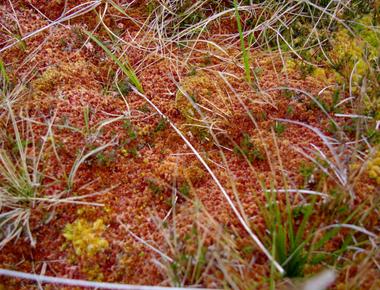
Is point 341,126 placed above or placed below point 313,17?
below

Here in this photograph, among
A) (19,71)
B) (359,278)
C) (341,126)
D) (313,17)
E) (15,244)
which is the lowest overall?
(15,244)

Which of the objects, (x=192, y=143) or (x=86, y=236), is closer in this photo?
(x=86, y=236)

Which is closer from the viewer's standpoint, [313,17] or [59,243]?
[59,243]

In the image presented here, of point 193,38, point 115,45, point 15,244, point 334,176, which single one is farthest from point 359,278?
point 115,45

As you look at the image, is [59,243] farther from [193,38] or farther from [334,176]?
[193,38]

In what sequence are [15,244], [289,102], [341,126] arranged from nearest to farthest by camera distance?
[15,244] < [341,126] < [289,102]

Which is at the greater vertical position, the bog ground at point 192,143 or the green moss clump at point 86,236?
the bog ground at point 192,143

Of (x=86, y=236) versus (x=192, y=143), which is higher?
(x=192, y=143)

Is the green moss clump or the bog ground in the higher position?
the bog ground
